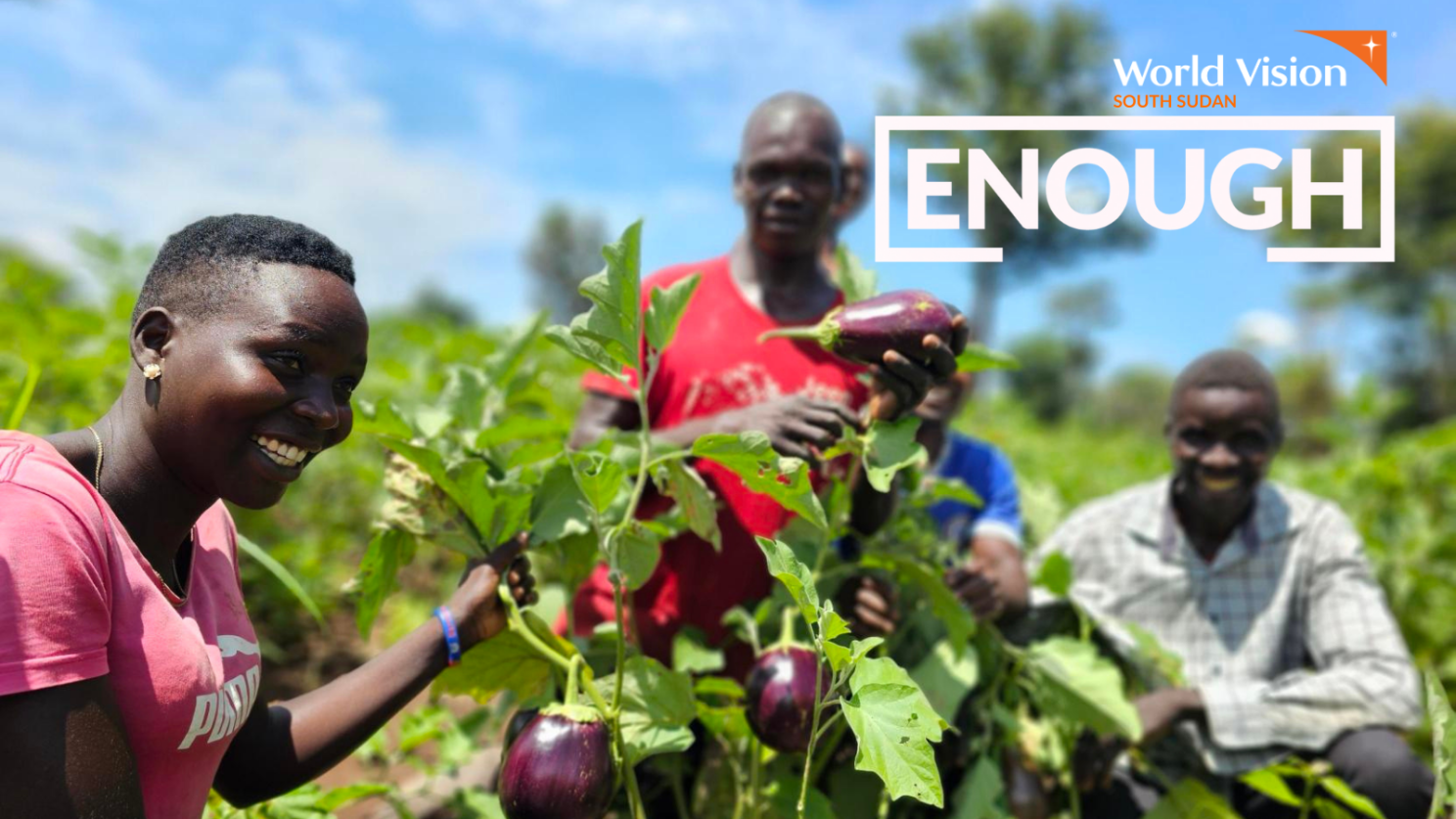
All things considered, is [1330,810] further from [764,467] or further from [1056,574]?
[764,467]

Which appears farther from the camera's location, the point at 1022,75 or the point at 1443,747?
the point at 1022,75

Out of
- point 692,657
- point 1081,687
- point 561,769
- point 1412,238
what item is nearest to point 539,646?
point 561,769

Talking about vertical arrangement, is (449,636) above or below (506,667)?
above

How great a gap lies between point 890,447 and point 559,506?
21.0 inches

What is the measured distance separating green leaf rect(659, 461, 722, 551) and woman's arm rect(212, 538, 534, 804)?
39cm

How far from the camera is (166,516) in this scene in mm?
1295

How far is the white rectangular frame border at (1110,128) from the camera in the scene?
2762 mm

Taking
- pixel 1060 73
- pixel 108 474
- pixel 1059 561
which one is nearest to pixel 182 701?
pixel 108 474

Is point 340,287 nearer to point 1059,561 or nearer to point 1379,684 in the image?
point 1059,561

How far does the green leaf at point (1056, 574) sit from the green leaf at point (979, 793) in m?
0.43

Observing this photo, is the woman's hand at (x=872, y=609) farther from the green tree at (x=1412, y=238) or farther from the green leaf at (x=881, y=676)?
the green tree at (x=1412, y=238)

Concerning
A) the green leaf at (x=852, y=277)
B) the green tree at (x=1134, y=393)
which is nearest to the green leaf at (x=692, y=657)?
the green leaf at (x=852, y=277)

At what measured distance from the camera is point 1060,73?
33.6 metres

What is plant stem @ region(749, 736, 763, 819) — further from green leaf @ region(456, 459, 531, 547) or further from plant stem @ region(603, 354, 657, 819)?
green leaf @ region(456, 459, 531, 547)
